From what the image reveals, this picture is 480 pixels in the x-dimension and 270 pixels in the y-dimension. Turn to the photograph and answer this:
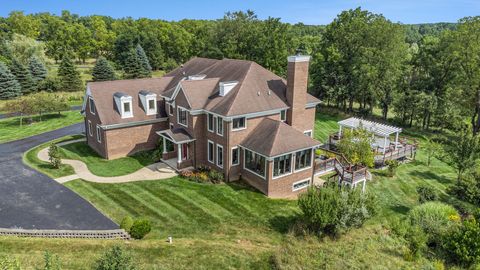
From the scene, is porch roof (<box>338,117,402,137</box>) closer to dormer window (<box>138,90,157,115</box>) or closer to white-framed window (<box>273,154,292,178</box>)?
white-framed window (<box>273,154,292,178</box>)

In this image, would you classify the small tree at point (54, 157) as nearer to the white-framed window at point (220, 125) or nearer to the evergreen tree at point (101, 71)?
the white-framed window at point (220, 125)

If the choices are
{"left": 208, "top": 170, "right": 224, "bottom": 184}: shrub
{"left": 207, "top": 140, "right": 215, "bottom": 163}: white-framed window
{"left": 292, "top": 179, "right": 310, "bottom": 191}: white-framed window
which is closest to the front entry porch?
{"left": 207, "top": 140, "right": 215, "bottom": 163}: white-framed window

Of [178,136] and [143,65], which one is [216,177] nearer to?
[178,136]

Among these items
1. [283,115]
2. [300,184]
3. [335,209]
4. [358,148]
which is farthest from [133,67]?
[335,209]

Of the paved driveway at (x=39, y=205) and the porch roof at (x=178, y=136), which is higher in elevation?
the porch roof at (x=178, y=136)

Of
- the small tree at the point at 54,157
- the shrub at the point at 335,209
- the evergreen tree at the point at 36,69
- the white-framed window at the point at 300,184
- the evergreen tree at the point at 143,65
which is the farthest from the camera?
the evergreen tree at the point at 143,65

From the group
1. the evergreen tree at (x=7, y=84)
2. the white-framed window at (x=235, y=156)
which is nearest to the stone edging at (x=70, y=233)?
the white-framed window at (x=235, y=156)
